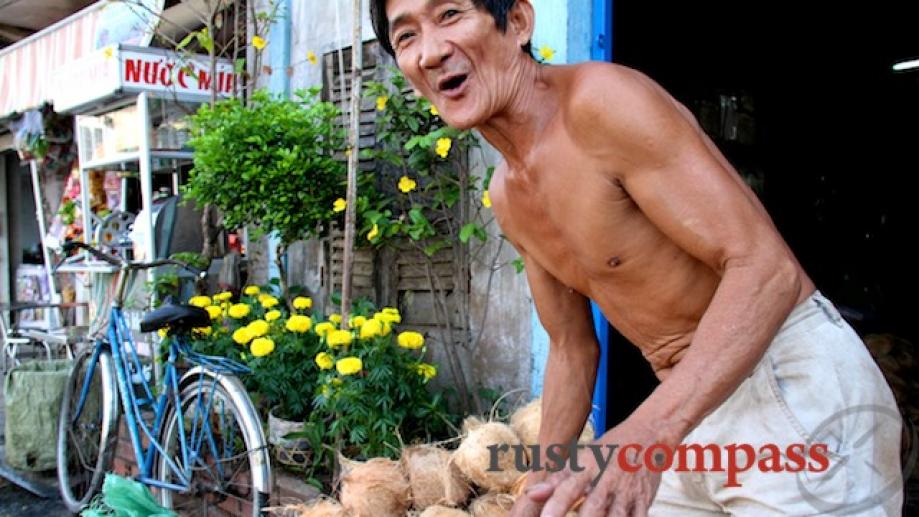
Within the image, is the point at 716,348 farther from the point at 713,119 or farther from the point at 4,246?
the point at 4,246

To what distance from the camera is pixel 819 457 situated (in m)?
1.37

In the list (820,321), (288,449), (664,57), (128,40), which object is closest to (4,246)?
(128,40)

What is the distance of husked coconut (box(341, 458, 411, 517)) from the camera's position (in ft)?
8.92

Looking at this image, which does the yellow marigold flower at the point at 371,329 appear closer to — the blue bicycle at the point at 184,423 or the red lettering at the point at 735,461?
the blue bicycle at the point at 184,423

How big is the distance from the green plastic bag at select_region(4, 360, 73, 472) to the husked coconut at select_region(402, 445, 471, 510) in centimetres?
306

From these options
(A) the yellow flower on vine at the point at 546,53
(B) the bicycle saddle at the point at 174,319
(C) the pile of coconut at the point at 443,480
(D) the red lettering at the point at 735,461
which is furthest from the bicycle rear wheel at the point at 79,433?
(D) the red lettering at the point at 735,461

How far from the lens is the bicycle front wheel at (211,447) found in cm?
327

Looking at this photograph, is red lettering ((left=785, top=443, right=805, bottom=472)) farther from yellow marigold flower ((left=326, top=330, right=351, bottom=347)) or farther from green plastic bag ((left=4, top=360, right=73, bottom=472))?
green plastic bag ((left=4, top=360, right=73, bottom=472))

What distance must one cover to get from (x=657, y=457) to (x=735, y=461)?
18.9 inches

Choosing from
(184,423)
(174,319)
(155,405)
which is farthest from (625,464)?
(155,405)

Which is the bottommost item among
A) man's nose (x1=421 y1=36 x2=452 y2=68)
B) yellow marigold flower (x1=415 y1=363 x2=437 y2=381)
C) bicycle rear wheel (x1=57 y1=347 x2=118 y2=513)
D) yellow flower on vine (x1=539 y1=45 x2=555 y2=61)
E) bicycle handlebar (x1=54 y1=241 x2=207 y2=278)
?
bicycle rear wheel (x1=57 y1=347 x2=118 y2=513)

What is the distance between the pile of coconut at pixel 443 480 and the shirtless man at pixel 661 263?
94cm

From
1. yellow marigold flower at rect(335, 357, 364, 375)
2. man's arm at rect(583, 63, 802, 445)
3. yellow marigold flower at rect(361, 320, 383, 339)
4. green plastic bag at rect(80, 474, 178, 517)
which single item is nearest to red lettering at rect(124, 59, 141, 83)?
yellow marigold flower at rect(361, 320, 383, 339)

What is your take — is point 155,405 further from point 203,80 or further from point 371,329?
point 203,80
